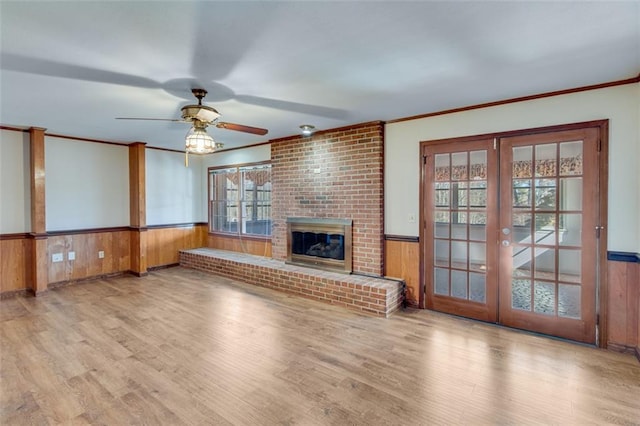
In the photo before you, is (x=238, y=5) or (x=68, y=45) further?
(x=68, y=45)

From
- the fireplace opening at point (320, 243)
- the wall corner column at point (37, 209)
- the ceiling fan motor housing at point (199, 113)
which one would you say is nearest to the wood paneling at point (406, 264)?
the fireplace opening at point (320, 243)

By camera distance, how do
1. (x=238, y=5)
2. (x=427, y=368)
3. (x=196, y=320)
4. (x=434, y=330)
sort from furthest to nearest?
1. (x=196, y=320)
2. (x=434, y=330)
3. (x=427, y=368)
4. (x=238, y=5)

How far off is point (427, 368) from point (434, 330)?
2.82ft

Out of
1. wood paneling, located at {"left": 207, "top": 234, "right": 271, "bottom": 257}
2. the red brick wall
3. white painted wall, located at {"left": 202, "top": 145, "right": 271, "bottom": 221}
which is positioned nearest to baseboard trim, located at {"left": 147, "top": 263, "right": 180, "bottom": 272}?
wood paneling, located at {"left": 207, "top": 234, "right": 271, "bottom": 257}

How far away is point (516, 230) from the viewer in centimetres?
347

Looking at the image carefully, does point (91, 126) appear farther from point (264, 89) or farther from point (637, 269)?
point (637, 269)

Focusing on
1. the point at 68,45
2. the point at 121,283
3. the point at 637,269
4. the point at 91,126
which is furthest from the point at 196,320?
the point at 637,269

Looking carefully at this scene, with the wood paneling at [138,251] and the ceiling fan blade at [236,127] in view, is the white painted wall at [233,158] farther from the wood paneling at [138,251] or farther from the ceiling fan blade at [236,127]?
the ceiling fan blade at [236,127]

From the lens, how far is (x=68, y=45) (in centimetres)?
220

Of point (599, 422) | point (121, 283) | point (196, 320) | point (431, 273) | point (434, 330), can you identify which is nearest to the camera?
point (599, 422)

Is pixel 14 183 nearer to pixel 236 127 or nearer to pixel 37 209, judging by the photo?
pixel 37 209

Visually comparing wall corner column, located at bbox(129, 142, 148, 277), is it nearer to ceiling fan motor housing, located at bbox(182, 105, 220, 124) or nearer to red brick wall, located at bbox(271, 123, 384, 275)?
red brick wall, located at bbox(271, 123, 384, 275)

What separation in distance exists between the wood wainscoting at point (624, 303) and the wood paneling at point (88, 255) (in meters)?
7.14

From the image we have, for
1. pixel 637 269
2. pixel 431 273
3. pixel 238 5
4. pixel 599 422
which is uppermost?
pixel 238 5
